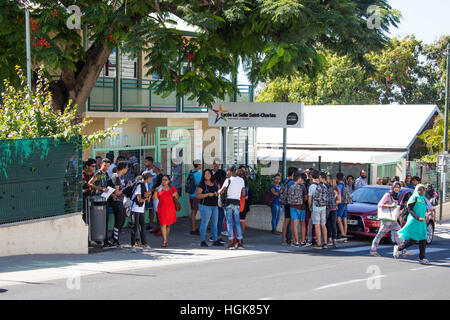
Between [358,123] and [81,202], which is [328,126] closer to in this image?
[358,123]

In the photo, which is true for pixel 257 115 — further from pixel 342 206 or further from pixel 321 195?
pixel 321 195

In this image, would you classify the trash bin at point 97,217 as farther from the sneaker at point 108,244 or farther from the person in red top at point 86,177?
the sneaker at point 108,244

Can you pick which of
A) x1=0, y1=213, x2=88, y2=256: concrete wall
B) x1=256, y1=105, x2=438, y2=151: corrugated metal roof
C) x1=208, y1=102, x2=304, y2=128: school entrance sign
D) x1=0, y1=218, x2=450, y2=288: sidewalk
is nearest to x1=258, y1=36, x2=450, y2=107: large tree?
x1=256, y1=105, x2=438, y2=151: corrugated metal roof

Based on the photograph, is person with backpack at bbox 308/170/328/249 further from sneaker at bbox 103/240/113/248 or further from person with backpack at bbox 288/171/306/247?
sneaker at bbox 103/240/113/248

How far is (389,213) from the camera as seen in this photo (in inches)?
556

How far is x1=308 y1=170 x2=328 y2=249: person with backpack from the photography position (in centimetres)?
1480

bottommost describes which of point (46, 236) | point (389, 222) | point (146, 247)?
point (146, 247)

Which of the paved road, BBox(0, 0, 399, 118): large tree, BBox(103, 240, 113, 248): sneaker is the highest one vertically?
BBox(0, 0, 399, 118): large tree

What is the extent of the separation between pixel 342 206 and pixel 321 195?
2.04 meters

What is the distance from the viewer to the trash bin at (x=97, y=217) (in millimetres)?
13469

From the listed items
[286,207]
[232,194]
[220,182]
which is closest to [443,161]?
[286,207]

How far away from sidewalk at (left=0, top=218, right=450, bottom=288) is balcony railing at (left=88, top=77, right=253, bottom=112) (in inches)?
234

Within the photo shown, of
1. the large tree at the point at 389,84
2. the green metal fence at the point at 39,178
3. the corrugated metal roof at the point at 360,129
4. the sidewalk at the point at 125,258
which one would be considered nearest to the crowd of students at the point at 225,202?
the sidewalk at the point at 125,258
